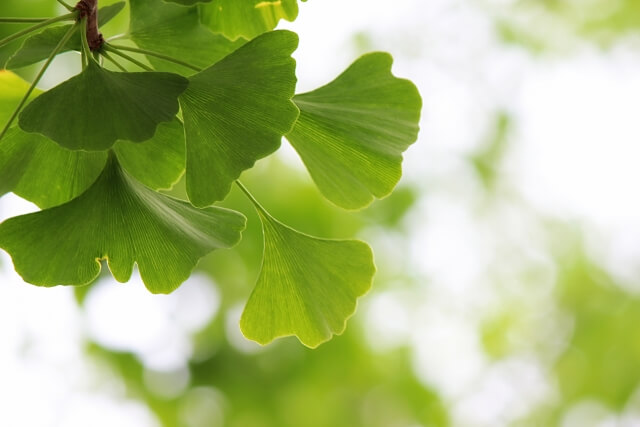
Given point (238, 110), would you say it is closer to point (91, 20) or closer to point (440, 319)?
point (91, 20)

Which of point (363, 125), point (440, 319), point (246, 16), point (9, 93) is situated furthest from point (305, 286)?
point (440, 319)

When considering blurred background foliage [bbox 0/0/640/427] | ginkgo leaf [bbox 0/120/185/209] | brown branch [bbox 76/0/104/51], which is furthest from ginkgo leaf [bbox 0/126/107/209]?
blurred background foliage [bbox 0/0/640/427]

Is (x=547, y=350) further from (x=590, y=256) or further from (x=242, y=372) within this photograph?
(x=242, y=372)

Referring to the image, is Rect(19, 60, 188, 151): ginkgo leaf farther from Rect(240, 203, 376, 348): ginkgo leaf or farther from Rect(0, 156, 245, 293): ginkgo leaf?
Rect(240, 203, 376, 348): ginkgo leaf

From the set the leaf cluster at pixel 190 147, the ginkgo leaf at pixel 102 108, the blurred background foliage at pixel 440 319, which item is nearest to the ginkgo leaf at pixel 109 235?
the leaf cluster at pixel 190 147

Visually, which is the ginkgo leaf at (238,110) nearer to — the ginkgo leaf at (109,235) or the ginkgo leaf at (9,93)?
the ginkgo leaf at (109,235)

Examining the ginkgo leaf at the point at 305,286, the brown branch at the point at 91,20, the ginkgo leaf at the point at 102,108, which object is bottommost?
the ginkgo leaf at the point at 305,286
